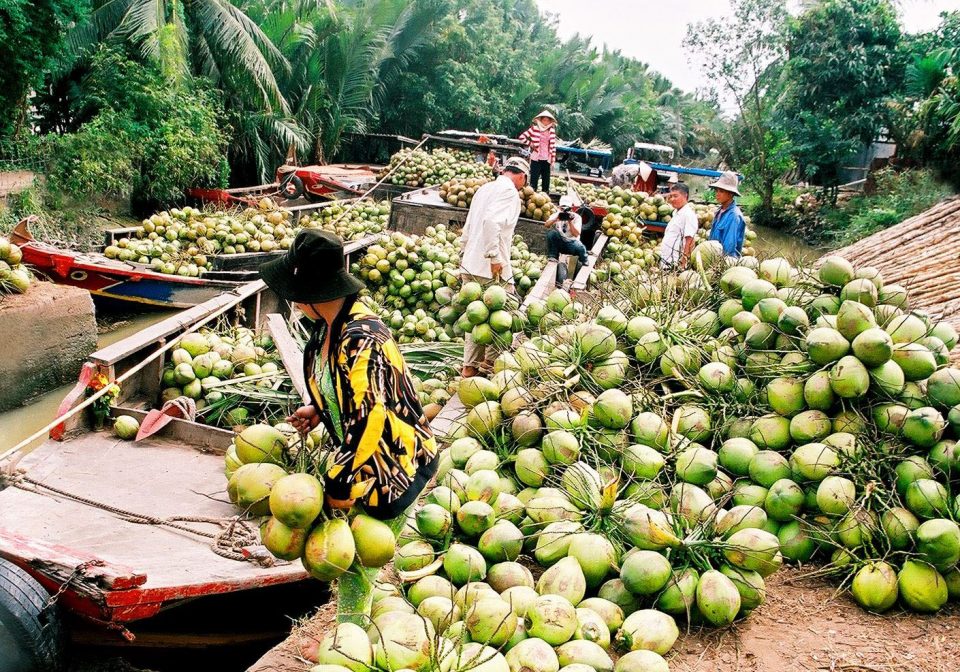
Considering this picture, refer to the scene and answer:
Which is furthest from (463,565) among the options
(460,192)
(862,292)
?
(460,192)

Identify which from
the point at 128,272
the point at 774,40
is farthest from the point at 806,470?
the point at 774,40

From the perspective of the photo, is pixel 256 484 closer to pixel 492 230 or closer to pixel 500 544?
pixel 500 544

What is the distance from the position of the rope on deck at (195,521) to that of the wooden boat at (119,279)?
3999 millimetres

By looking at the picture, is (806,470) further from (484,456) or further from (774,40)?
(774,40)

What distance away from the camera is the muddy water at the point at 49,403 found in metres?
6.57

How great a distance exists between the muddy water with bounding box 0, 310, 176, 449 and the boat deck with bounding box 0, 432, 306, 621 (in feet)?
9.01

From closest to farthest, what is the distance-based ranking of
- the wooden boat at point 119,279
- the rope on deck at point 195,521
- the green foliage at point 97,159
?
1. the rope on deck at point 195,521
2. the wooden boat at point 119,279
3. the green foliage at point 97,159

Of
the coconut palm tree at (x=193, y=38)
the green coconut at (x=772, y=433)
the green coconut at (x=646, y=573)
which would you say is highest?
the coconut palm tree at (x=193, y=38)

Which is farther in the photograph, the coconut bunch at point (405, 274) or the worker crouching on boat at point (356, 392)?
the coconut bunch at point (405, 274)

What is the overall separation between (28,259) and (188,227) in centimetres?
202

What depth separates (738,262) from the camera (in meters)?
4.07

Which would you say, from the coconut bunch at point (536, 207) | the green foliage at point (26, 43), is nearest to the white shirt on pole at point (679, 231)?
the coconut bunch at point (536, 207)

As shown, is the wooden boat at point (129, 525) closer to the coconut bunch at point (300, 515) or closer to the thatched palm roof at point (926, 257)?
the coconut bunch at point (300, 515)

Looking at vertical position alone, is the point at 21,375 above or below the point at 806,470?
below
